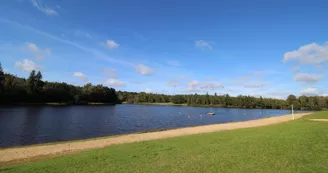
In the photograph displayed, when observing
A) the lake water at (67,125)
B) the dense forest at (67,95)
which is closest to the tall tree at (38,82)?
the dense forest at (67,95)

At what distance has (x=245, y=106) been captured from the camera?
19238 cm

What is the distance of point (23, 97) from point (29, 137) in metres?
93.5

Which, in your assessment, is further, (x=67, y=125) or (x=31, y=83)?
(x=31, y=83)

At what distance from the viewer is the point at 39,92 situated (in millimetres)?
113000

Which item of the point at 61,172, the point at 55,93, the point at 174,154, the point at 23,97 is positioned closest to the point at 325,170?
the point at 174,154

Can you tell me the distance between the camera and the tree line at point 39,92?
97625mm

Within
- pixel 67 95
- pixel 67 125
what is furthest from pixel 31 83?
pixel 67 125

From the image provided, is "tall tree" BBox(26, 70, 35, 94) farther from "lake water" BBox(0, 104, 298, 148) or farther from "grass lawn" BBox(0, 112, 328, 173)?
"grass lawn" BBox(0, 112, 328, 173)

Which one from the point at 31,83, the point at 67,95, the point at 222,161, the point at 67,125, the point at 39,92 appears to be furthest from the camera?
the point at 67,95

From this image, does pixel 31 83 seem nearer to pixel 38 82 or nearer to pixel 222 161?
pixel 38 82

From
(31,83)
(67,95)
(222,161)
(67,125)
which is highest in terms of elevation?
(31,83)

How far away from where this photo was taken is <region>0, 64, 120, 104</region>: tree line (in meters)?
97.6

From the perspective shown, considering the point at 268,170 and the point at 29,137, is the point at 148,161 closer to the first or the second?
the point at 268,170

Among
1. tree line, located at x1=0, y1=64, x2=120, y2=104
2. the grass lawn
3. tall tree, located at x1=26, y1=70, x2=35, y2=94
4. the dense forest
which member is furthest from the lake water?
tall tree, located at x1=26, y1=70, x2=35, y2=94
